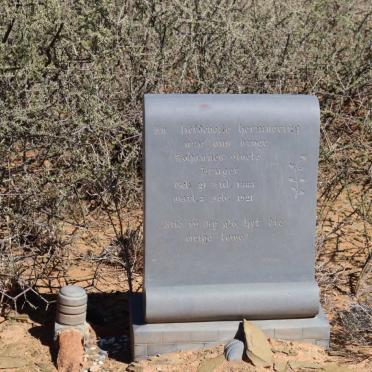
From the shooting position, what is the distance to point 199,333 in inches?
182

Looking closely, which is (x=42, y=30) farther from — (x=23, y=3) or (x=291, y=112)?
(x=291, y=112)

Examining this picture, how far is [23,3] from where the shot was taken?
604cm

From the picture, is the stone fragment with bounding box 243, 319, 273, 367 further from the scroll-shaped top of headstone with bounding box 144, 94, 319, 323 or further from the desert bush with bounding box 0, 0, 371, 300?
the desert bush with bounding box 0, 0, 371, 300

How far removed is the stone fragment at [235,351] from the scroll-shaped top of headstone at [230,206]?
6.2 inches

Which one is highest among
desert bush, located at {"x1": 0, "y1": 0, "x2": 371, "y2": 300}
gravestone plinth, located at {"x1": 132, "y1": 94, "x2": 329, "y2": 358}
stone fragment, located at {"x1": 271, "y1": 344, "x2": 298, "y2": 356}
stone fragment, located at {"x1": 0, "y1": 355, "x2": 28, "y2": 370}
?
desert bush, located at {"x1": 0, "y1": 0, "x2": 371, "y2": 300}

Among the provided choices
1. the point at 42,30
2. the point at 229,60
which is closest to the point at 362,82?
the point at 229,60

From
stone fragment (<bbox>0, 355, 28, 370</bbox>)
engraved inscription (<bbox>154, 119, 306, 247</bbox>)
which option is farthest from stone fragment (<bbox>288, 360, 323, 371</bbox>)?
stone fragment (<bbox>0, 355, 28, 370</bbox>)

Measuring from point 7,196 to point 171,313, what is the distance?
6.25 ft

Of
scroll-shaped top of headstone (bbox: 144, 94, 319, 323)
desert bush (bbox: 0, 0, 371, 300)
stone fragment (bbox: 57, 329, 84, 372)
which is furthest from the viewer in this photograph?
desert bush (bbox: 0, 0, 371, 300)

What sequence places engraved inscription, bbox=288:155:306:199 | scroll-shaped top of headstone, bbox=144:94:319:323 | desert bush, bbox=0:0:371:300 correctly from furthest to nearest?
desert bush, bbox=0:0:371:300
engraved inscription, bbox=288:155:306:199
scroll-shaped top of headstone, bbox=144:94:319:323

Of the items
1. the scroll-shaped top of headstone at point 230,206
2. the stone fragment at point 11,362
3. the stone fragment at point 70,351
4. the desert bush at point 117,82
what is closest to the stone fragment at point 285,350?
the scroll-shaped top of headstone at point 230,206

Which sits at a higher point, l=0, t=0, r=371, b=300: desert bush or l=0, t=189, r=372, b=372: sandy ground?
l=0, t=0, r=371, b=300: desert bush

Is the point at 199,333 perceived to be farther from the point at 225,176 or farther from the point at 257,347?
the point at 225,176

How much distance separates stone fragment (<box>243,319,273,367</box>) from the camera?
4.54m
